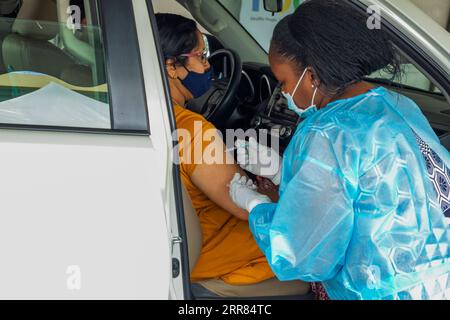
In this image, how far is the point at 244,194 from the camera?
171 centimetres

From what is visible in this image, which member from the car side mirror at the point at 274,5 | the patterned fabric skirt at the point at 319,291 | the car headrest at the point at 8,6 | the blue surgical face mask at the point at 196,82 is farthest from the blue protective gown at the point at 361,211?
the car side mirror at the point at 274,5

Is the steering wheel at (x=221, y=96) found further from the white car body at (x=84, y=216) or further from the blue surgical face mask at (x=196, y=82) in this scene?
the white car body at (x=84, y=216)

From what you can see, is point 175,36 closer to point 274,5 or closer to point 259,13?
point 274,5

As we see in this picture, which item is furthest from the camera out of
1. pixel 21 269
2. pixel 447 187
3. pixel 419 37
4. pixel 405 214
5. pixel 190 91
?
pixel 190 91

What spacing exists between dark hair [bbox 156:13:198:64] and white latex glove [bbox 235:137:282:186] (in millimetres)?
354

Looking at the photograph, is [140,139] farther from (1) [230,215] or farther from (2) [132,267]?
(1) [230,215]

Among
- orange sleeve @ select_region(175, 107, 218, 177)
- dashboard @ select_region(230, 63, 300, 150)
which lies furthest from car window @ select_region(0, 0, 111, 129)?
dashboard @ select_region(230, 63, 300, 150)

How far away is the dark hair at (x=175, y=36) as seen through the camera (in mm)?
2002

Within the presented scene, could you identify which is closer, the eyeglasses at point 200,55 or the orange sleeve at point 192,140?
the orange sleeve at point 192,140

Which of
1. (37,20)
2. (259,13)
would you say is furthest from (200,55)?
(259,13)

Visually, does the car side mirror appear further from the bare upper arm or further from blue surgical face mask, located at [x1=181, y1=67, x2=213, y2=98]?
the bare upper arm

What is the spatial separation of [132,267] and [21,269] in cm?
23

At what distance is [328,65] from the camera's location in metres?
1.46

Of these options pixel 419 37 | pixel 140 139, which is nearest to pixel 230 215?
pixel 140 139
